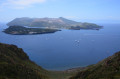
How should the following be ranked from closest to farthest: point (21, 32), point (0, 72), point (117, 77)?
point (117, 77)
point (0, 72)
point (21, 32)

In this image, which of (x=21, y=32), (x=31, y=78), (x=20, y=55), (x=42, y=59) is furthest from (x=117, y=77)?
(x=21, y=32)

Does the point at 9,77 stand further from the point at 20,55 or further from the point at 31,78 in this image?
the point at 20,55

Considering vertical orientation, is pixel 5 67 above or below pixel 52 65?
above

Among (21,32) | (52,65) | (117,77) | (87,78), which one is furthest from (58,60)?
(21,32)

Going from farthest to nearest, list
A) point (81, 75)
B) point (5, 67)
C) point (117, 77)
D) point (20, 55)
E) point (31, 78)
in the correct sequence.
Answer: point (20, 55) < point (81, 75) < point (31, 78) < point (5, 67) < point (117, 77)

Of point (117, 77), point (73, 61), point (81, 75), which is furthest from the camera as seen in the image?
point (73, 61)

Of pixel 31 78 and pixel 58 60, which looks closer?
pixel 31 78

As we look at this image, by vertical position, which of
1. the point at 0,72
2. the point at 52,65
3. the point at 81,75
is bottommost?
the point at 52,65

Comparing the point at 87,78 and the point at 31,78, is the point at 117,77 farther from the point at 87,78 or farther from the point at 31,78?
the point at 31,78

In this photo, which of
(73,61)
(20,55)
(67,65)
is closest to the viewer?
(20,55)
